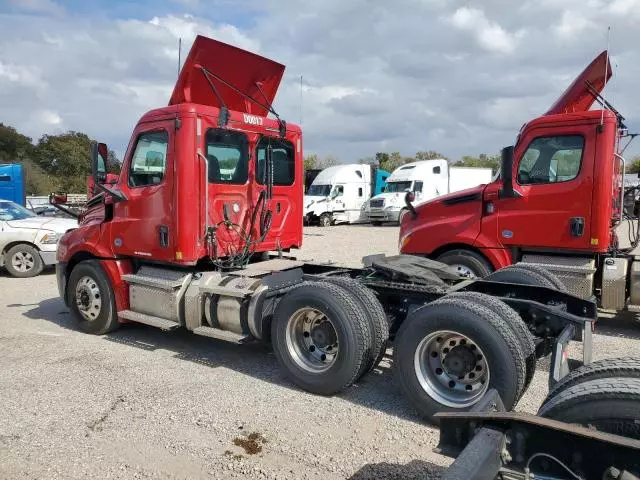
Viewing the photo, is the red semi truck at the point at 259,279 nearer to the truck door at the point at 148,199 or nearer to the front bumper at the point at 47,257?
the truck door at the point at 148,199

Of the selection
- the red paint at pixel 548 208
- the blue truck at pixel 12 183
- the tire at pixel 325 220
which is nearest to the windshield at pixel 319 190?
the tire at pixel 325 220

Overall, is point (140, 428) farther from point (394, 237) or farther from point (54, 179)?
point (54, 179)

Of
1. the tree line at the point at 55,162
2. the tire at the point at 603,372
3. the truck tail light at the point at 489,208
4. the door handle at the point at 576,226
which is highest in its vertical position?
the tree line at the point at 55,162

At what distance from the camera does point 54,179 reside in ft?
140

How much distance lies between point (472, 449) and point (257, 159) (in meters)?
4.81

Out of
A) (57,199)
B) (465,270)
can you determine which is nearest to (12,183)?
(57,199)

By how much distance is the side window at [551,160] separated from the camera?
6.69 meters

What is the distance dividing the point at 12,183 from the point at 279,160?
18.2 meters

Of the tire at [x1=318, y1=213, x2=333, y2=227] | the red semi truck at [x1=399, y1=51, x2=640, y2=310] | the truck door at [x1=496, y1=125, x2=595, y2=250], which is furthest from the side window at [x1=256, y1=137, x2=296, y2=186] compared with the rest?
Answer: the tire at [x1=318, y1=213, x2=333, y2=227]

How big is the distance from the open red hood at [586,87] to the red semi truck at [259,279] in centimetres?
408

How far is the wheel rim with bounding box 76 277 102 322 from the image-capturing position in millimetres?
6678

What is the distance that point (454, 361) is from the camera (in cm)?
413

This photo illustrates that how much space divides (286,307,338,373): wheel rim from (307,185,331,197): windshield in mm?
22134

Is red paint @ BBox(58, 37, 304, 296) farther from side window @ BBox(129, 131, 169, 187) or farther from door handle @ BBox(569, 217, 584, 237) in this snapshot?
door handle @ BBox(569, 217, 584, 237)
